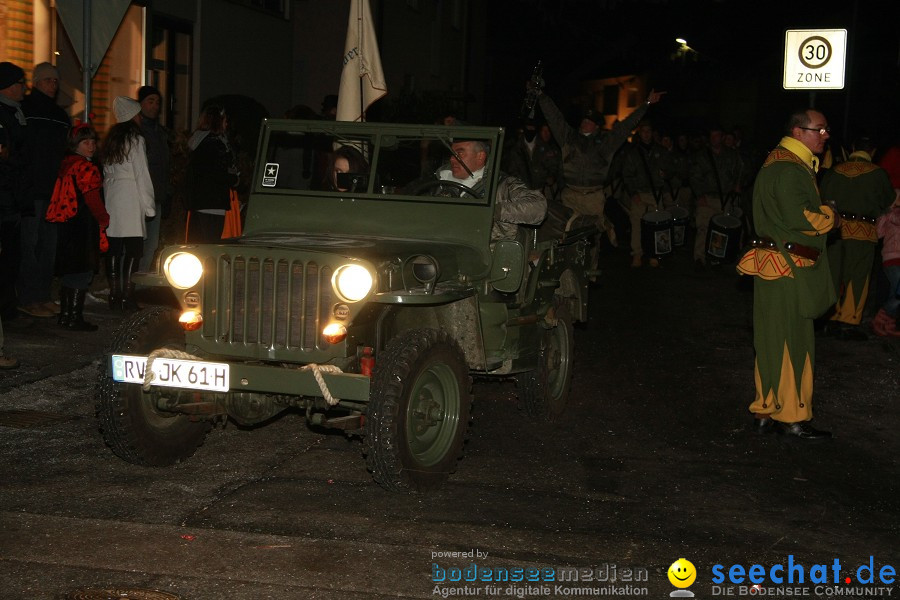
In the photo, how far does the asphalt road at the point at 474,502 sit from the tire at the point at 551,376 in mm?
179

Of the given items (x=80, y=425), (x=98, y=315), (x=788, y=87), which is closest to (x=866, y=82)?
(x=788, y=87)

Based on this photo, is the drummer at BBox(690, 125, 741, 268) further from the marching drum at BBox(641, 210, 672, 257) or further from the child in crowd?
the child in crowd

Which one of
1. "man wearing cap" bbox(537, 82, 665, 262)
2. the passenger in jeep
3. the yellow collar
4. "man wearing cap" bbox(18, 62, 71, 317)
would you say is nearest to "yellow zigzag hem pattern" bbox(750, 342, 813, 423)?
the yellow collar

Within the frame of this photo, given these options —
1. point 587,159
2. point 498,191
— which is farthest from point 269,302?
point 587,159

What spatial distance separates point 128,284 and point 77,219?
113 centimetres

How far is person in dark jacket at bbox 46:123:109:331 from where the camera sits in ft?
31.8

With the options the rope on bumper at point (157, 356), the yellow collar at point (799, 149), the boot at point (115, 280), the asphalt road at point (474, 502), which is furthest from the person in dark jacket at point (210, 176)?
the yellow collar at point (799, 149)

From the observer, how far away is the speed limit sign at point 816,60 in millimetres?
13766

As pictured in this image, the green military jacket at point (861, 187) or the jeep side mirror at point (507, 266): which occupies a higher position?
the green military jacket at point (861, 187)

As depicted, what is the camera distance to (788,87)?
13859 mm

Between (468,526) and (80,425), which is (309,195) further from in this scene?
(468,526)

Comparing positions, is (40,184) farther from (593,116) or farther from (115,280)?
(593,116)

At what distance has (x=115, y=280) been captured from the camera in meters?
10.8

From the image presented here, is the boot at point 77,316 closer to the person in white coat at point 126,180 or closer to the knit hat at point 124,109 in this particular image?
the person in white coat at point 126,180
